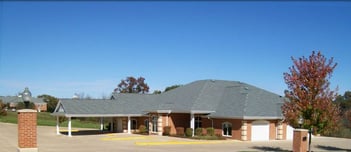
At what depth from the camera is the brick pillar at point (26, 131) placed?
15.6m

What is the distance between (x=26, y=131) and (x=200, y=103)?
26.7 metres

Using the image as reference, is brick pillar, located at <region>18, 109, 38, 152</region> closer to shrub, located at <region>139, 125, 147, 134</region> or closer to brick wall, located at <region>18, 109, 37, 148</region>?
brick wall, located at <region>18, 109, 37, 148</region>

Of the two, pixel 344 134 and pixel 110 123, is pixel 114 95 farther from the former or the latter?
pixel 344 134

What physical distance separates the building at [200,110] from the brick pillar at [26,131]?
23.2 meters

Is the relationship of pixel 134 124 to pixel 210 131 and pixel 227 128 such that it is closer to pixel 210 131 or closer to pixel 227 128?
pixel 210 131

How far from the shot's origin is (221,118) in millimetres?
38500

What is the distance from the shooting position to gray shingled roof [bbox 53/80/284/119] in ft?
125

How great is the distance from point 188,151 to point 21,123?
1270 centimetres

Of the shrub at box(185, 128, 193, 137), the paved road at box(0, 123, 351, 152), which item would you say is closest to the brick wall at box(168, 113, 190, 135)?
the shrub at box(185, 128, 193, 137)

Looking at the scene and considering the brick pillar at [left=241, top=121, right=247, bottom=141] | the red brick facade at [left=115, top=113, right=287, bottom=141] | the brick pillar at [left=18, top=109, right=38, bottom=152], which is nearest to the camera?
the brick pillar at [left=18, top=109, right=38, bottom=152]

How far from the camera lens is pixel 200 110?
1570 inches

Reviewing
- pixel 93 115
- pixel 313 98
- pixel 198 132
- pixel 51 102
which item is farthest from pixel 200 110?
pixel 51 102

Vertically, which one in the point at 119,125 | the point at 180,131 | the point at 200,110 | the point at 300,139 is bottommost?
the point at 119,125

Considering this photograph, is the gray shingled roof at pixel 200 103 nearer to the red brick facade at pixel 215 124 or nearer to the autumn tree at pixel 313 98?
the red brick facade at pixel 215 124
